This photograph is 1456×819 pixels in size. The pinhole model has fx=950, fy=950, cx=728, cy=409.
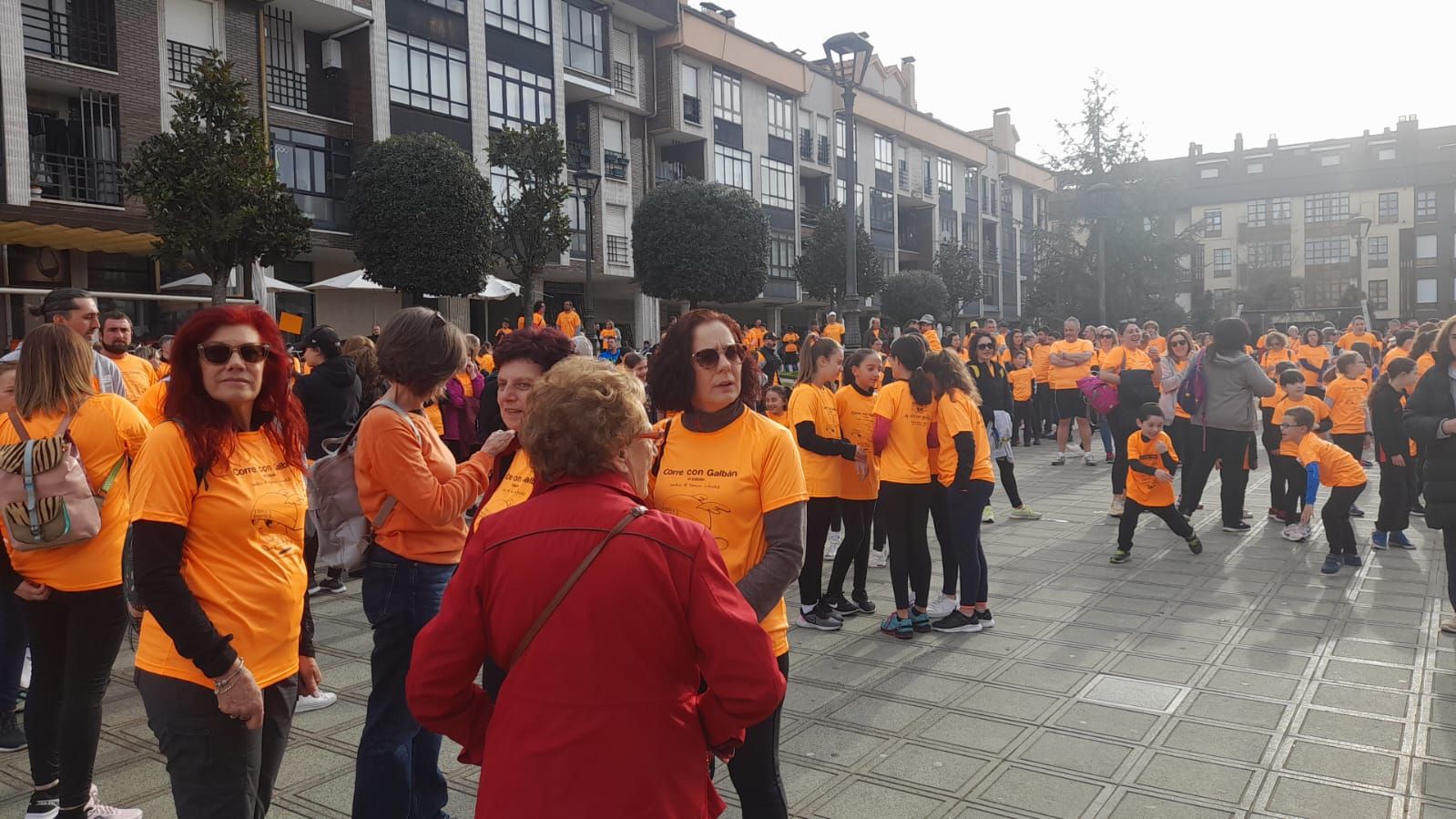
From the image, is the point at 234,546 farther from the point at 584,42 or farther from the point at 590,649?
the point at 584,42

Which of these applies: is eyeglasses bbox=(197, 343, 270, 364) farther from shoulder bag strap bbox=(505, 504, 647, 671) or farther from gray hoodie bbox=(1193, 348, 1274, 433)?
gray hoodie bbox=(1193, 348, 1274, 433)

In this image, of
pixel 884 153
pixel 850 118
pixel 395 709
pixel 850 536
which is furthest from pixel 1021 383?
pixel 884 153

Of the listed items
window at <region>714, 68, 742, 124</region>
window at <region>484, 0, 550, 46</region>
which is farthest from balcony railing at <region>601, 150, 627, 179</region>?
window at <region>714, 68, 742, 124</region>

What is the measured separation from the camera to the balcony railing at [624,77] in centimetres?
3375

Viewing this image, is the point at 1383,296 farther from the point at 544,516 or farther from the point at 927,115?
the point at 544,516

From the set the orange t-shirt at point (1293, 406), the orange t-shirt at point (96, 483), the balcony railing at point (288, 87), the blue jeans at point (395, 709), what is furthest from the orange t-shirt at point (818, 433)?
the balcony railing at point (288, 87)

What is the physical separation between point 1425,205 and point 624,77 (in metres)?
66.9

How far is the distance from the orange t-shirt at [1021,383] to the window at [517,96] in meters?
18.0

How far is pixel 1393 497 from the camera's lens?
7.45 m

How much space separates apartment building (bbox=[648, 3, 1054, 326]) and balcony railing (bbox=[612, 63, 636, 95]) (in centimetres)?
141

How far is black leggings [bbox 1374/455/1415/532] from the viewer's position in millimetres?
7289

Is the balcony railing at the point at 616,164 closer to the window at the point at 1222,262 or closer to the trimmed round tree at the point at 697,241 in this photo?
the trimmed round tree at the point at 697,241

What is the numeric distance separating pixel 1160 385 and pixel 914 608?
5.35m

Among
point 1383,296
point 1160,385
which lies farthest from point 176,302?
point 1383,296
